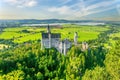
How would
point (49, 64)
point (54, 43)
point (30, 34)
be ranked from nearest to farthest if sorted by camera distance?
point (49, 64) → point (54, 43) → point (30, 34)

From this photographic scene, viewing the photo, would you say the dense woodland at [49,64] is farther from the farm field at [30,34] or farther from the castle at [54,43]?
the farm field at [30,34]

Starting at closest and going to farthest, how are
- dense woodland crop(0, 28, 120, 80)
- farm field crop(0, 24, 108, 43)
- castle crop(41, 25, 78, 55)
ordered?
dense woodland crop(0, 28, 120, 80), castle crop(41, 25, 78, 55), farm field crop(0, 24, 108, 43)

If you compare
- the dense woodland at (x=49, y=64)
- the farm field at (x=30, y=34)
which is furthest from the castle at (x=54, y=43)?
the farm field at (x=30, y=34)

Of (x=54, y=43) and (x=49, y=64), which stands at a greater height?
(x=54, y=43)

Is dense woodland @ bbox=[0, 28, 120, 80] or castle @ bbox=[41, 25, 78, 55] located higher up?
castle @ bbox=[41, 25, 78, 55]

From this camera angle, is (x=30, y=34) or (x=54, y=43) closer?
(x=54, y=43)

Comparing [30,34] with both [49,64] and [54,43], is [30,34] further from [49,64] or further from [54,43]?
[49,64]

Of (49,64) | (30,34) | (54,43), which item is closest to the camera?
(49,64)

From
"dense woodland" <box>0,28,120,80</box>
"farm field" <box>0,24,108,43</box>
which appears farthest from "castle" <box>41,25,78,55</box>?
"farm field" <box>0,24,108,43</box>

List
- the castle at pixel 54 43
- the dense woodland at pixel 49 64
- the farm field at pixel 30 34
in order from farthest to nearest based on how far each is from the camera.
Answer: the farm field at pixel 30 34
the castle at pixel 54 43
the dense woodland at pixel 49 64

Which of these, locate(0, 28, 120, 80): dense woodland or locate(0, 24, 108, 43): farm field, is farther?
locate(0, 24, 108, 43): farm field

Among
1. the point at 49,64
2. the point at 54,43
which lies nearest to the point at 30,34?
the point at 54,43

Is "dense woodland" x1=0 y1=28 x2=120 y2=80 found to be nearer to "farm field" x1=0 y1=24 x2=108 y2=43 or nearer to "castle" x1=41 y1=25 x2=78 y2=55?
"castle" x1=41 y1=25 x2=78 y2=55
